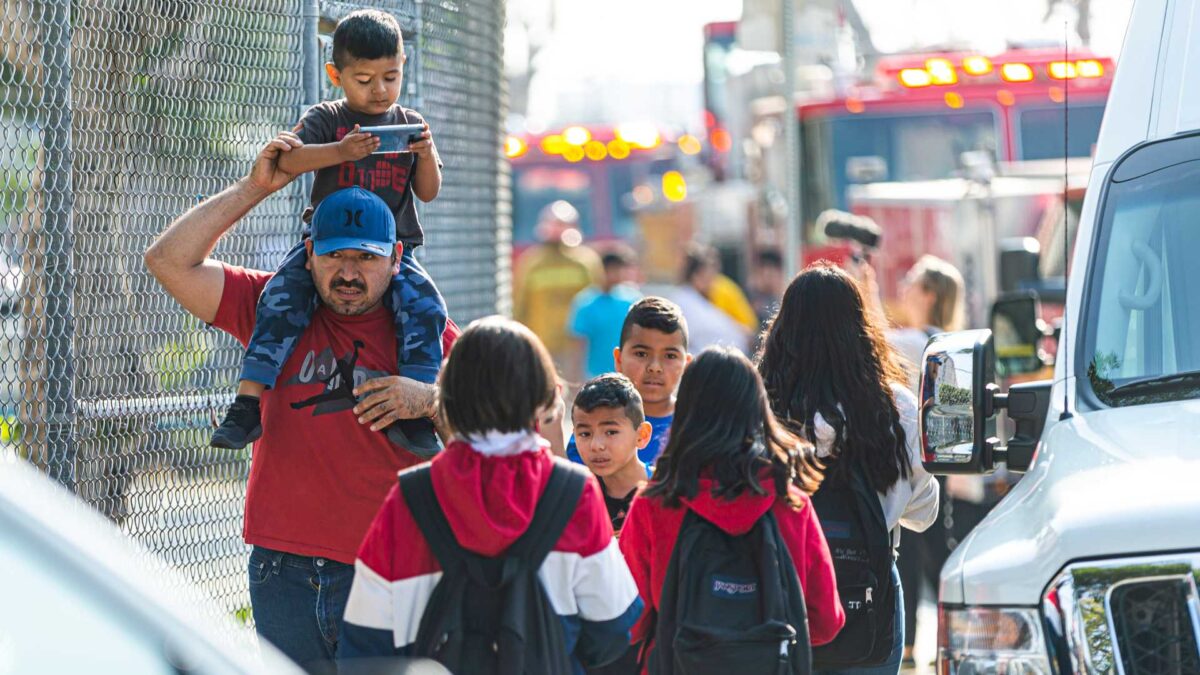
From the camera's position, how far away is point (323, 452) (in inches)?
187

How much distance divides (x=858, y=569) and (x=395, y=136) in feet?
5.45

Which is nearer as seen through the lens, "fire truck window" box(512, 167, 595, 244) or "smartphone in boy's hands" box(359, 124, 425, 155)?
"smartphone in boy's hands" box(359, 124, 425, 155)

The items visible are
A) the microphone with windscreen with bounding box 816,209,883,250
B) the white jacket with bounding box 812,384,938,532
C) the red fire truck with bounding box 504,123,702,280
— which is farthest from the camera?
the red fire truck with bounding box 504,123,702,280

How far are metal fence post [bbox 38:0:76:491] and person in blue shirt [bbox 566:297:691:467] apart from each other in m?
1.65

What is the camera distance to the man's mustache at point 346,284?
15.5 feet

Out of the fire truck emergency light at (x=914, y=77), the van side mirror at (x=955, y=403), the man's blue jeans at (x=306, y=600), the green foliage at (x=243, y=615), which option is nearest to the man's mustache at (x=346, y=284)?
the man's blue jeans at (x=306, y=600)

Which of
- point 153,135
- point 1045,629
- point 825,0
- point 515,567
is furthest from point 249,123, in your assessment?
point 825,0

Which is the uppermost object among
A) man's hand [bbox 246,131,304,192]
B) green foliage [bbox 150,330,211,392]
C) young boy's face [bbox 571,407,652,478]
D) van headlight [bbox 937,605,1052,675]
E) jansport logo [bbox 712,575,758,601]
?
man's hand [bbox 246,131,304,192]

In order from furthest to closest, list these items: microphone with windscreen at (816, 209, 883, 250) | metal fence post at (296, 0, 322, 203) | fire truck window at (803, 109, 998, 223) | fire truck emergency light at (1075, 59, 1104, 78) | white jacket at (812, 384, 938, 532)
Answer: fire truck window at (803, 109, 998, 223)
fire truck emergency light at (1075, 59, 1104, 78)
microphone with windscreen at (816, 209, 883, 250)
metal fence post at (296, 0, 322, 203)
white jacket at (812, 384, 938, 532)

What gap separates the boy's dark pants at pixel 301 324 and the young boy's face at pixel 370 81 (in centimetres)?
49

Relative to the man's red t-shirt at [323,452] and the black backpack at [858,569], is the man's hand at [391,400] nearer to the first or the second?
the man's red t-shirt at [323,452]

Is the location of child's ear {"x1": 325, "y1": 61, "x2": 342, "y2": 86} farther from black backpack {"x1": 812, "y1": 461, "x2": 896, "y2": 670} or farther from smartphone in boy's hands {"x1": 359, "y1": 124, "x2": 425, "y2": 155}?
black backpack {"x1": 812, "y1": 461, "x2": 896, "y2": 670}

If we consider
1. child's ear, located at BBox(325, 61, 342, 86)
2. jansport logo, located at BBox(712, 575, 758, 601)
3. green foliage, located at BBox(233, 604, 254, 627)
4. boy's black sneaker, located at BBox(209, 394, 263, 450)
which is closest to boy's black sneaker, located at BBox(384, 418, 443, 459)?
boy's black sneaker, located at BBox(209, 394, 263, 450)

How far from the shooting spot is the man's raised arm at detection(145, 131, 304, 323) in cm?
477
